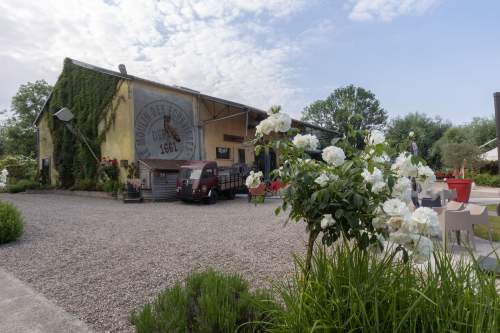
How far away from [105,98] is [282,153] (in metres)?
16.3

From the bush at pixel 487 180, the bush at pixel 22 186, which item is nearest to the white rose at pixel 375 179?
the bush at pixel 22 186

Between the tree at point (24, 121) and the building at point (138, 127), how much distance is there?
52.4 ft

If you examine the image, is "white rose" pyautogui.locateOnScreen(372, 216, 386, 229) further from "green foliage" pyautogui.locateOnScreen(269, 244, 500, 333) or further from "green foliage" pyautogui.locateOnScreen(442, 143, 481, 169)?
"green foliage" pyautogui.locateOnScreen(442, 143, 481, 169)

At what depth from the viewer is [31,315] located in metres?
2.90

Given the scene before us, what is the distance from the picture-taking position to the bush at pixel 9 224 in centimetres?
594

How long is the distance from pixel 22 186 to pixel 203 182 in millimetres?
14730

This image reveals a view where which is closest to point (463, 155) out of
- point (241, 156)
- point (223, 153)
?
point (241, 156)

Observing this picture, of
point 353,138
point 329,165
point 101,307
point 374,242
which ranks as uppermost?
point 353,138

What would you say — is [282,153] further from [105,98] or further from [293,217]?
[105,98]

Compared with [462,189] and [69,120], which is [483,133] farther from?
[69,120]

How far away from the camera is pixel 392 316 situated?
5.53ft

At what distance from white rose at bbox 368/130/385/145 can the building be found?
1300cm

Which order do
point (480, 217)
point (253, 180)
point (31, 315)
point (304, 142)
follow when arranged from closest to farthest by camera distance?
point (304, 142) < point (253, 180) < point (31, 315) < point (480, 217)

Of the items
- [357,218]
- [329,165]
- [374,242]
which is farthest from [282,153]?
[374,242]
